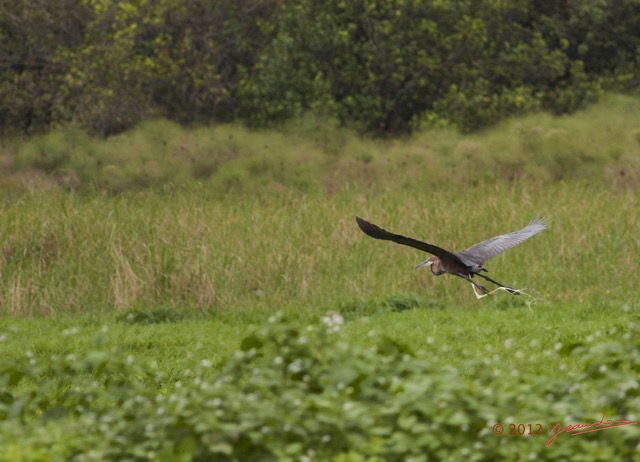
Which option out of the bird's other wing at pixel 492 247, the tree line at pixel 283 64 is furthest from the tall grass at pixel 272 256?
the tree line at pixel 283 64

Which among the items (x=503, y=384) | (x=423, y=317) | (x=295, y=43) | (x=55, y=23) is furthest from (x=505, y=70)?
(x=503, y=384)

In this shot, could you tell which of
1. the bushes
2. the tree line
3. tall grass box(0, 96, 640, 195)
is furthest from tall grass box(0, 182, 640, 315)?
the tree line

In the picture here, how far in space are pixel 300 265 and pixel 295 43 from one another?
14.0 metres

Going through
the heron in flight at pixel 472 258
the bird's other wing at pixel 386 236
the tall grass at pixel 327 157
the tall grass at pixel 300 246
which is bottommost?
the tall grass at pixel 327 157

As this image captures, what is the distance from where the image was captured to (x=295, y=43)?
24.4m

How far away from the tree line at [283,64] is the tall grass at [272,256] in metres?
10.7

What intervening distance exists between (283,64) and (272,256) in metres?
13.7

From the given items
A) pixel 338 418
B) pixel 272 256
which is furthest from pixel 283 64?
pixel 338 418

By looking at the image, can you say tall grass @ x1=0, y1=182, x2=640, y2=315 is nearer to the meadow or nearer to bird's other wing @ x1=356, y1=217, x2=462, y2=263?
the meadow

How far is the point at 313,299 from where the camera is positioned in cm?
1046

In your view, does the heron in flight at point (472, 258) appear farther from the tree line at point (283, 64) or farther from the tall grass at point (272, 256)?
the tree line at point (283, 64)

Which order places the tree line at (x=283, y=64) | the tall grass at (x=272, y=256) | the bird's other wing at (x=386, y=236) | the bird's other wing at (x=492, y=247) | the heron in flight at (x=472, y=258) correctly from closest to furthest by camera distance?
the bird's other wing at (x=386, y=236), the heron in flight at (x=472, y=258), the bird's other wing at (x=492, y=247), the tall grass at (x=272, y=256), the tree line at (x=283, y=64)

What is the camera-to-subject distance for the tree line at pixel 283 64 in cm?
2372

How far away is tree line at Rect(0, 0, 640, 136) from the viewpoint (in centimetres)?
2372
